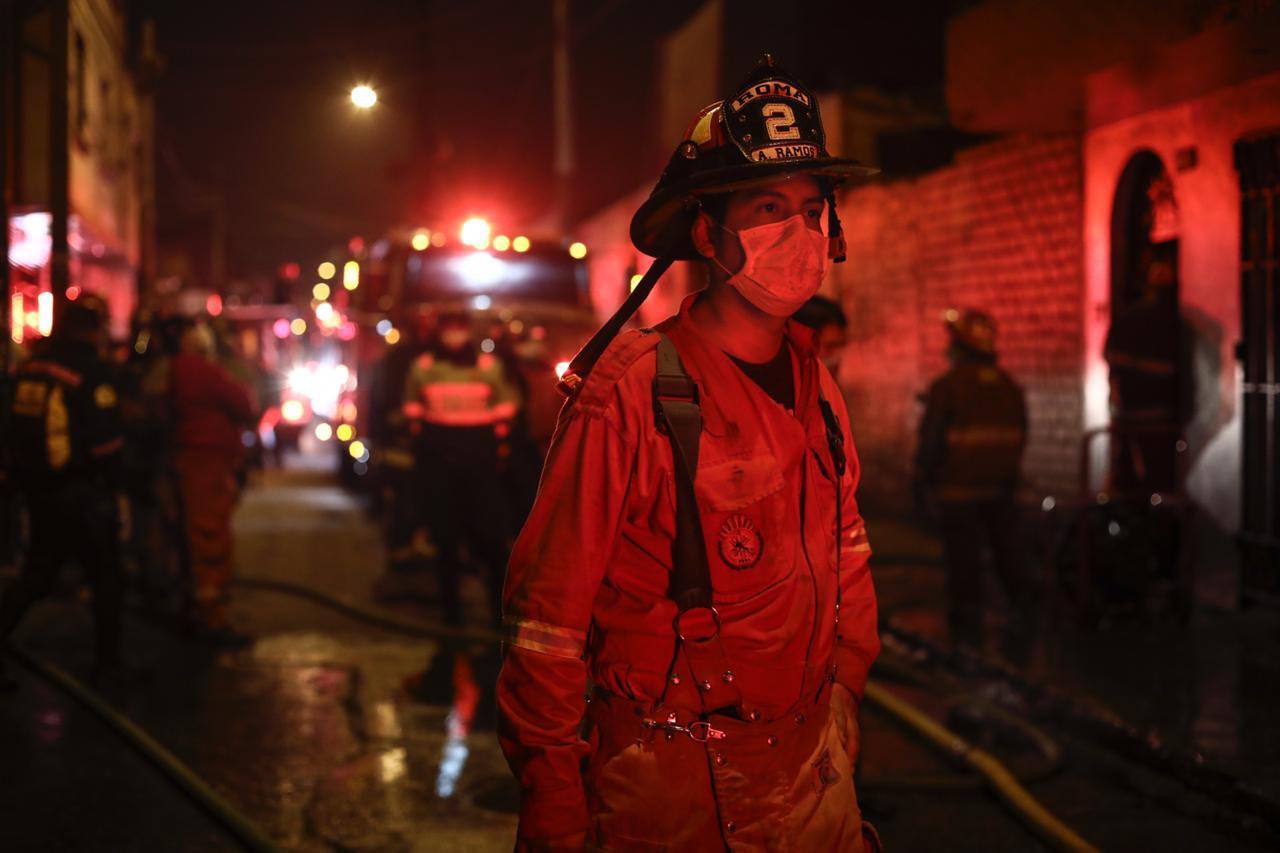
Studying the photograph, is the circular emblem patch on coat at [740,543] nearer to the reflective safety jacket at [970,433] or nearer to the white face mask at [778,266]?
the white face mask at [778,266]

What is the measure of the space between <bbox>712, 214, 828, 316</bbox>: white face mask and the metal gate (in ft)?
24.7

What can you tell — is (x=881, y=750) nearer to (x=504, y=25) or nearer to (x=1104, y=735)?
(x=1104, y=735)

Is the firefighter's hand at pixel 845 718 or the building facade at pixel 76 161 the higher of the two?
the building facade at pixel 76 161

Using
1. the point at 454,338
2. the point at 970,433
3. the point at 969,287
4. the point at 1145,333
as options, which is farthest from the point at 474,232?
the point at 970,433

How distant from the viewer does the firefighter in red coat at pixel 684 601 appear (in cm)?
261

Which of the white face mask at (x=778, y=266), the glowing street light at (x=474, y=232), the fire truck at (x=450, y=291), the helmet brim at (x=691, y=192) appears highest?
the glowing street light at (x=474, y=232)

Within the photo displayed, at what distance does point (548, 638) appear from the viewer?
2.60 meters

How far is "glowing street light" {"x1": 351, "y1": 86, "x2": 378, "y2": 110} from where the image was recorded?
24.7 ft

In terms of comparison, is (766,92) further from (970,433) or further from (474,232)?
(474,232)

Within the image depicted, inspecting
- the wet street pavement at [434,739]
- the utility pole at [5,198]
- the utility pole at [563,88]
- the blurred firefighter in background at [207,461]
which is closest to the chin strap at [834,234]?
the wet street pavement at [434,739]

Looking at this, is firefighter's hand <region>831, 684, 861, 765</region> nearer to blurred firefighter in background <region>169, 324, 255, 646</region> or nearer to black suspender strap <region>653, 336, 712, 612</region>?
black suspender strap <region>653, 336, 712, 612</region>

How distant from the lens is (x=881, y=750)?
7062 millimetres

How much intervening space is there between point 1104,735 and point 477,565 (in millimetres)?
6395

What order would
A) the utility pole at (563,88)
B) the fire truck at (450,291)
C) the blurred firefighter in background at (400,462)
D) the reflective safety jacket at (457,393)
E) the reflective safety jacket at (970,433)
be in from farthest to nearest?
1. the utility pole at (563,88)
2. the fire truck at (450,291)
3. the blurred firefighter in background at (400,462)
4. the reflective safety jacket at (457,393)
5. the reflective safety jacket at (970,433)
